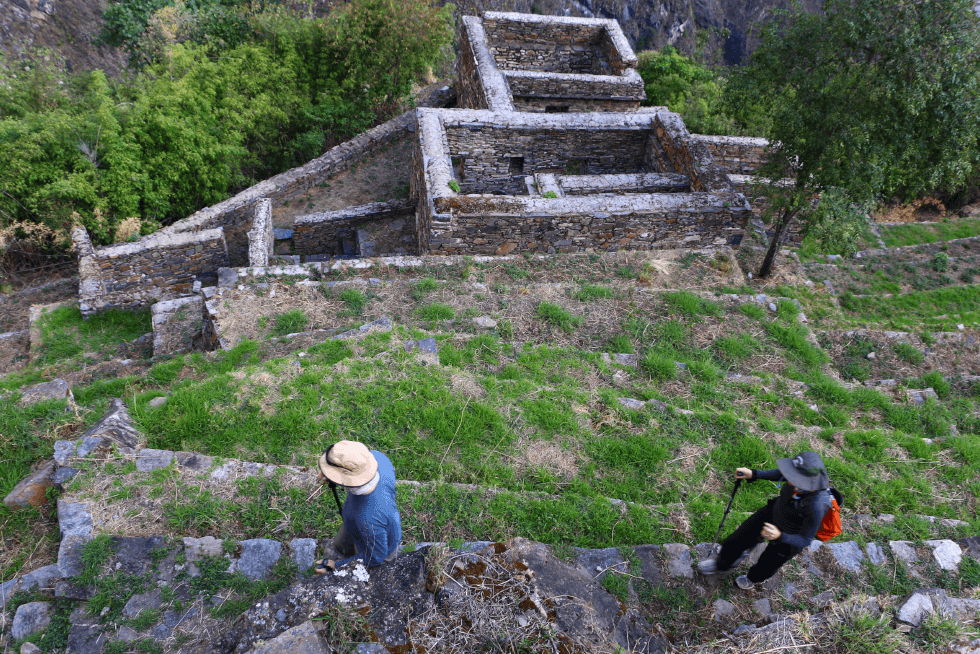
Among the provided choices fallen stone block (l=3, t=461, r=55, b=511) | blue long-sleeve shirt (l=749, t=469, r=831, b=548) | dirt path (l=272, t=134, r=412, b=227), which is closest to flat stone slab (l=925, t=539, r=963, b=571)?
blue long-sleeve shirt (l=749, t=469, r=831, b=548)

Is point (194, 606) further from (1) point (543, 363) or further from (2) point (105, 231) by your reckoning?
(2) point (105, 231)

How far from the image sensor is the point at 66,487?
14.6 ft

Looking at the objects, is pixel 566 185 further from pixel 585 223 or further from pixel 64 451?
pixel 64 451

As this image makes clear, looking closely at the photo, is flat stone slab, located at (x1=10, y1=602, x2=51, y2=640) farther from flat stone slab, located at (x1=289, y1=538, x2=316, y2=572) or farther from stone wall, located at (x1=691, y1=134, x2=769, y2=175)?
stone wall, located at (x1=691, y1=134, x2=769, y2=175)

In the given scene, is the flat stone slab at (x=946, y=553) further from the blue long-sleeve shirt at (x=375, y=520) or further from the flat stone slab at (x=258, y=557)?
the flat stone slab at (x=258, y=557)

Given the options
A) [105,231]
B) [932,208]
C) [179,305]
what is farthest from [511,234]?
[932,208]

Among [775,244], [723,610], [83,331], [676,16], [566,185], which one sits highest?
[676,16]

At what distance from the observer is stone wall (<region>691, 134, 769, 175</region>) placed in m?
13.0

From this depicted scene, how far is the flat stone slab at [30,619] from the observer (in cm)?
368

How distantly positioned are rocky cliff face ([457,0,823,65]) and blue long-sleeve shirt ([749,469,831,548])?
143 ft

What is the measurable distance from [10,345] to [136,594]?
8199 mm

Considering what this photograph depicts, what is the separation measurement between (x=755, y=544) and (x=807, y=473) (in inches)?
28.6

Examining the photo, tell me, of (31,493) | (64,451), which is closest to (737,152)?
(64,451)

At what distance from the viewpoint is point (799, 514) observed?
394cm
